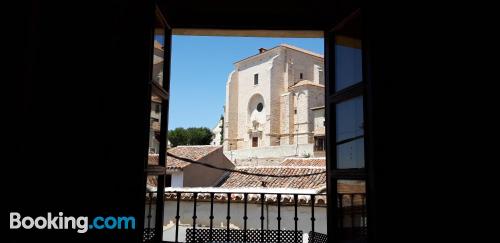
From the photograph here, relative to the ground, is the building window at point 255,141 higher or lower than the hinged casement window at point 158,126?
higher

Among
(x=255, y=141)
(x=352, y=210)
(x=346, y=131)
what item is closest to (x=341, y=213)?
(x=352, y=210)

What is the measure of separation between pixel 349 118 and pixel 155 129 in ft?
3.58

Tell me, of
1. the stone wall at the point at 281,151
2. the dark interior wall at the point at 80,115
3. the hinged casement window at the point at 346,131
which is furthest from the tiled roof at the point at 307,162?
the stone wall at the point at 281,151

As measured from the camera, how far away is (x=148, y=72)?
157cm

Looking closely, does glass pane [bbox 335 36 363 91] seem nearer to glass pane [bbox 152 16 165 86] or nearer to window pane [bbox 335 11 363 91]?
window pane [bbox 335 11 363 91]

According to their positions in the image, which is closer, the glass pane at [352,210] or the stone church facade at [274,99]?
the glass pane at [352,210]

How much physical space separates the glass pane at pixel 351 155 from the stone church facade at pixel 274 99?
2643cm

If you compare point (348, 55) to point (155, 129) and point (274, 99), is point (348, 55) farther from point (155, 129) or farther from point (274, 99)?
point (274, 99)

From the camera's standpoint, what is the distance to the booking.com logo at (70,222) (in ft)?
4.78

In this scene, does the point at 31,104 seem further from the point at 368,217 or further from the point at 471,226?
the point at 471,226

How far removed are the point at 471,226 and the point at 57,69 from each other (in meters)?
1.98

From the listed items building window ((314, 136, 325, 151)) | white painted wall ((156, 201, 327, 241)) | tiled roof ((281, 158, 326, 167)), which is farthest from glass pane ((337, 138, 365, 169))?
building window ((314, 136, 325, 151))

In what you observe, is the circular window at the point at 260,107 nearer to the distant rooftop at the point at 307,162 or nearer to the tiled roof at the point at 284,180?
the distant rooftop at the point at 307,162

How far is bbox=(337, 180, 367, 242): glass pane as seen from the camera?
1683 millimetres
